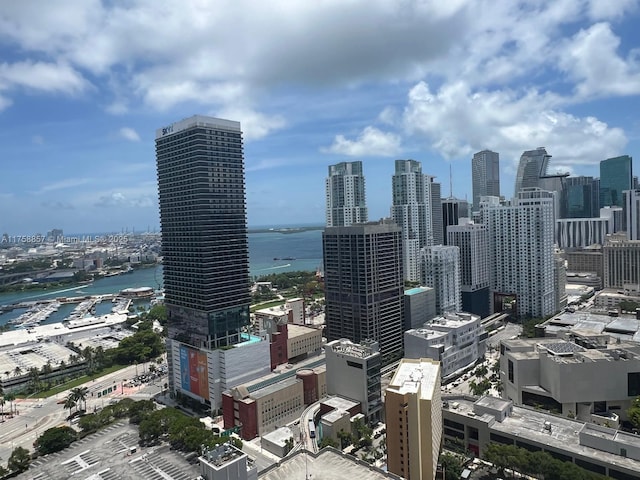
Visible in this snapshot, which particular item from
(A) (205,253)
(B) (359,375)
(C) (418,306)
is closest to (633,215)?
(C) (418,306)

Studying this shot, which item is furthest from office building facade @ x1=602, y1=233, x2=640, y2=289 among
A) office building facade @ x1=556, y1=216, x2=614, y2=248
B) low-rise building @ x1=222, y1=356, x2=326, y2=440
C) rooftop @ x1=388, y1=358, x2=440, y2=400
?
rooftop @ x1=388, y1=358, x2=440, y2=400

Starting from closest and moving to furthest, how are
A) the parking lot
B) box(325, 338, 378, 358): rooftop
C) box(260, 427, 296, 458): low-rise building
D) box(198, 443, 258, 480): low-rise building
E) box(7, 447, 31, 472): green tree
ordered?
box(198, 443, 258, 480): low-rise building
the parking lot
box(7, 447, 31, 472): green tree
box(260, 427, 296, 458): low-rise building
box(325, 338, 378, 358): rooftop

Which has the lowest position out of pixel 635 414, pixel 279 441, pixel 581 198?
pixel 279 441

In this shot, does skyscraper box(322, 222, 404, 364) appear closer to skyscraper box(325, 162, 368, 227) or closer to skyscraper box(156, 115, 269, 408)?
skyscraper box(156, 115, 269, 408)

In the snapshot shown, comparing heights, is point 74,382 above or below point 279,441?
below

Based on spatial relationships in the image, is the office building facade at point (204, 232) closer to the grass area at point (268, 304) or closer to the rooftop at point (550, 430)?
the rooftop at point (550, 430)

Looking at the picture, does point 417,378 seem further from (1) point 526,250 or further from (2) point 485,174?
(2) point 485,174

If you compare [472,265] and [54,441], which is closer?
[54,441]

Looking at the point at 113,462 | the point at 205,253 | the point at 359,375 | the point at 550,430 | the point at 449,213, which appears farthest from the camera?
the point at 449,213
